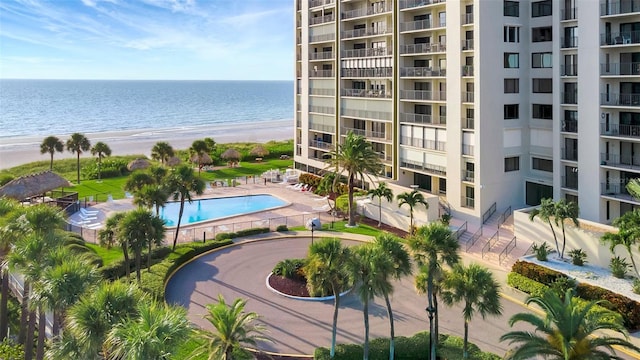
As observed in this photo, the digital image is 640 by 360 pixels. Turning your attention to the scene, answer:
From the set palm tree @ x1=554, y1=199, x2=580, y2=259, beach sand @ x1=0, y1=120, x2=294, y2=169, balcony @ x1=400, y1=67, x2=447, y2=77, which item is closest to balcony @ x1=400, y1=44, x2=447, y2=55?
balcony @ x1=400, y1=67, x2=447, y2=77

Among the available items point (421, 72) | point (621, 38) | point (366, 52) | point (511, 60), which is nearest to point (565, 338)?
point (621, 38)

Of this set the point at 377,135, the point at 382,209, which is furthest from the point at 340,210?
the point at 377,135

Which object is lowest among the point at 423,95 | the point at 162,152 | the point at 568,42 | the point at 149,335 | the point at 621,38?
the point at 149,335

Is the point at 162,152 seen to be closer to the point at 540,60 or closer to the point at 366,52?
the point at 366,52

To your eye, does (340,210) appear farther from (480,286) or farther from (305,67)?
(480,286)

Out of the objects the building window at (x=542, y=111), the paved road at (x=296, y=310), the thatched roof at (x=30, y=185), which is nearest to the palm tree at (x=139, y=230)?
the paved road at (x=296, y=310)

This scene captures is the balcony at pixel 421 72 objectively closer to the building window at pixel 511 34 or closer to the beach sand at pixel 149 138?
the building window at pixel 511 34

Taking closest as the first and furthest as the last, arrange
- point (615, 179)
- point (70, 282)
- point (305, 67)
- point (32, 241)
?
point (70, 282) → point (32, 241) → point (615, 179) → point (305, 67)

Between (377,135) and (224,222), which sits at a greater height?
(377,135)
